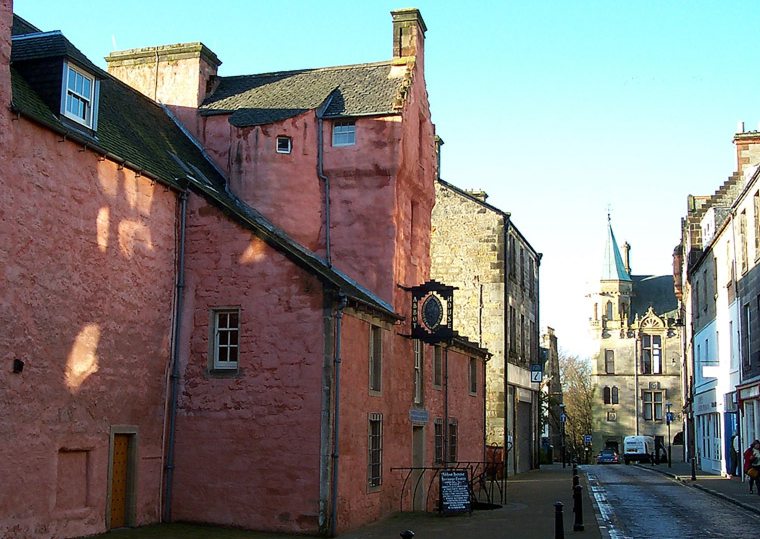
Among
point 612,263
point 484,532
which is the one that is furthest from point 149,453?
point 612,263

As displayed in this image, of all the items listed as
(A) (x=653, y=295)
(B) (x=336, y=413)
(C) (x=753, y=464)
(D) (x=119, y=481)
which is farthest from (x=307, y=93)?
(A) (x=653, y=295)

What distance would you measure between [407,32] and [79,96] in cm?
1066

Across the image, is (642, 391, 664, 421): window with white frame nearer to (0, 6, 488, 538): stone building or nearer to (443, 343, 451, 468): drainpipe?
(443, 343, 451, 468): drainpipe

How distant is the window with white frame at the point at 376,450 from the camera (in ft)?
63.1

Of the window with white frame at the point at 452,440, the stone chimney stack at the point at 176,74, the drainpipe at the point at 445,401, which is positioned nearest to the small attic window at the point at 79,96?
the stone chimney stack at the point at 176,74

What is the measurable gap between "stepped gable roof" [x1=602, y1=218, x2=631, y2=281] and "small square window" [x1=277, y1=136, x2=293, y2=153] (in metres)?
77.1

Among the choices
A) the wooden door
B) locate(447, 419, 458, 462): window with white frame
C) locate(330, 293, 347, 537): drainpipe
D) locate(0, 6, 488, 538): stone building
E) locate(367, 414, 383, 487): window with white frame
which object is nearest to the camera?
locate(0, 6, 488, 538): stone building

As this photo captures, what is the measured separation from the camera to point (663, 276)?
9600 centimetres

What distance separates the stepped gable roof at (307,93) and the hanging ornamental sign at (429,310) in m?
4.28

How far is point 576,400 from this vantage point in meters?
100

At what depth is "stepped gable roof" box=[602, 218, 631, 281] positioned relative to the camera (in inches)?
3701

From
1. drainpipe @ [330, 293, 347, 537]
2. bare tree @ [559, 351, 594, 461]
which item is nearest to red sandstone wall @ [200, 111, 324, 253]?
drainpipe @ [330, 293, 347, 537]

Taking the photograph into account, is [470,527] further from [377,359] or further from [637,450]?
[637,450]

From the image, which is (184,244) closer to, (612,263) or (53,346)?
(53,346)
